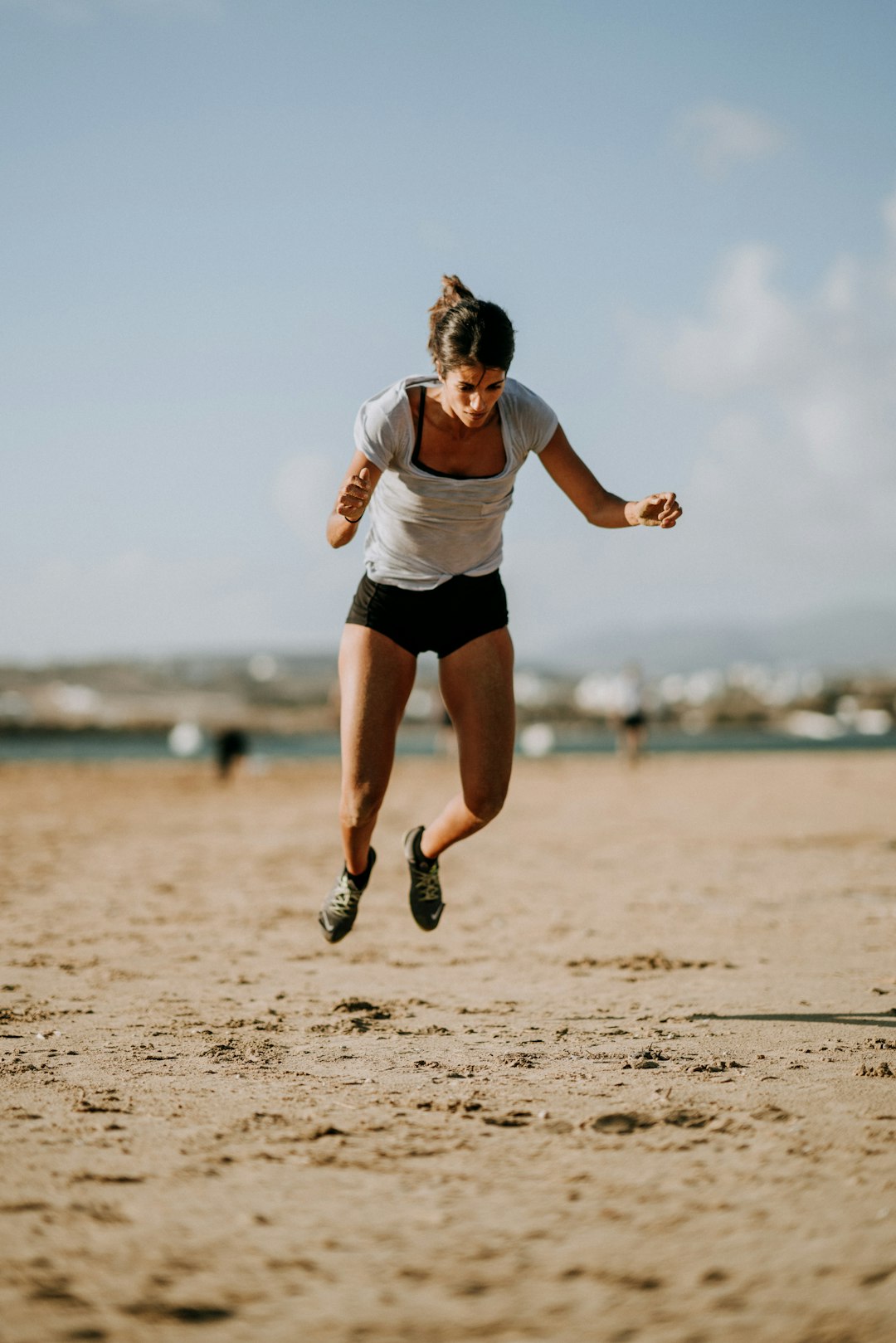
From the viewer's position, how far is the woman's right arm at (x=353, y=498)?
165 inches

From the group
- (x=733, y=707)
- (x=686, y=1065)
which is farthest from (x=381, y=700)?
(x=733, y=707)

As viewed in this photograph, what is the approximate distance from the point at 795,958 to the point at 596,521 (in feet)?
7.64

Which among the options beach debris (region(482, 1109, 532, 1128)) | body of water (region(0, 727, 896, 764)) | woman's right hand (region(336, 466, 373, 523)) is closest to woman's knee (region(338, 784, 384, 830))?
woman's right hand (region(336, 466, 373, 523))

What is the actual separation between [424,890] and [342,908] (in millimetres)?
410

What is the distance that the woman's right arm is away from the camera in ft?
13.8

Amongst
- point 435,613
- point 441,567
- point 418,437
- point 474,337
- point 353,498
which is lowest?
point 435,613

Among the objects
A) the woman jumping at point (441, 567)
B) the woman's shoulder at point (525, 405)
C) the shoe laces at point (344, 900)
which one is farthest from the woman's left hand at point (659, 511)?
the shoe laces at point (344, 900)

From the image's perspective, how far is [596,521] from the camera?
15.5 feet

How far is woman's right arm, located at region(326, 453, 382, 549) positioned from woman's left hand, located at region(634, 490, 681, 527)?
98 centimetres

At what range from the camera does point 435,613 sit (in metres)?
4.67

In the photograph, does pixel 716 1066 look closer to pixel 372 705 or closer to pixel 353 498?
pixel 372 705

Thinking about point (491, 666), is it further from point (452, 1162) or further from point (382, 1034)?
point (452, 1162)

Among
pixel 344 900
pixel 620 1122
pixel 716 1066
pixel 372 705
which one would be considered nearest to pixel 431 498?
pixel 372 705

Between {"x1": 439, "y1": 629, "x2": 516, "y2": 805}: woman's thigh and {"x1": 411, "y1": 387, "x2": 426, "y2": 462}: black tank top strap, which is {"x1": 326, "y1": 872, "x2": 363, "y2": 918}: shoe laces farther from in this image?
{"x1": 411, "y1": 387, "x2": 426, "y2": 462}: black tank top strap
